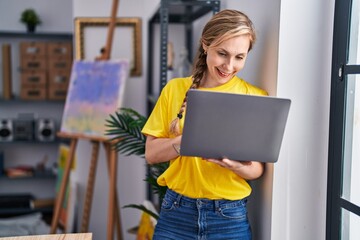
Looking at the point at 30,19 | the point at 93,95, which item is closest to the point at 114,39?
the point at 93,95

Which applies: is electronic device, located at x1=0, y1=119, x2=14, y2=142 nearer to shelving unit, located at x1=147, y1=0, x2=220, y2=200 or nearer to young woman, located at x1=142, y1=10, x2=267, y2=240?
shelving unit, located at x1=147, y1=0, x2=220, y2=200

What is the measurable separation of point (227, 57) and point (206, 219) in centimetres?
48

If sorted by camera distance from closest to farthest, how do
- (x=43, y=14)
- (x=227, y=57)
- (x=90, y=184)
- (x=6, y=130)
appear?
1. (x=227, y=57)
2. (x=90, y=184)
3. (x=6, y=130)
4. (x=43, y=14)

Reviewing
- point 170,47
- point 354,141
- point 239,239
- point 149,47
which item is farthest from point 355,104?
point 149,47

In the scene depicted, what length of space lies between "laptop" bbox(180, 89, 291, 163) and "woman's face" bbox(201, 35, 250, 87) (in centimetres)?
18

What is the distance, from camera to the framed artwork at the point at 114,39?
3592 millimetres

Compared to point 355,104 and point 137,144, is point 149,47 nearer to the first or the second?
point 137,144

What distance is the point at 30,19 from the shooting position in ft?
15.0

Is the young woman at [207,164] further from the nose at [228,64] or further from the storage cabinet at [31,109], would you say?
the storage cabinet at [31,109]

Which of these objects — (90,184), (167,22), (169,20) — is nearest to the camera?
(167,22)

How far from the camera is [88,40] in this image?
363cm

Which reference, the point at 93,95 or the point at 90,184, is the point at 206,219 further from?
the point at 90,184

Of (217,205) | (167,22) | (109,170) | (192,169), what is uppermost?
(167,22)

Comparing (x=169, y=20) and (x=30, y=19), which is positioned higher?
(x=30, y=19)
